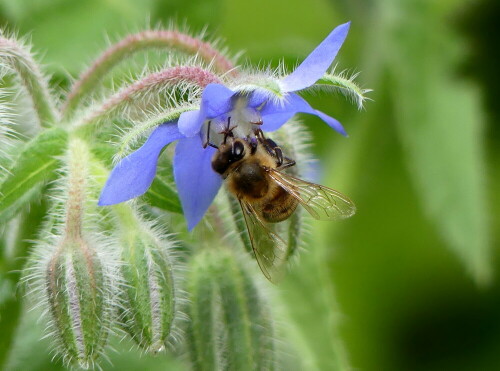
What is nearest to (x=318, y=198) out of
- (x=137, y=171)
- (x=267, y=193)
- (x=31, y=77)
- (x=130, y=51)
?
(x=267, y=193)

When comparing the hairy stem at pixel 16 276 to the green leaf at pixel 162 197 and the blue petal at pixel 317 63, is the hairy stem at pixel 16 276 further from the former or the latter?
the blue petal at pixel 317 63

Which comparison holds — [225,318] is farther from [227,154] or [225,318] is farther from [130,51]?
[130,51]

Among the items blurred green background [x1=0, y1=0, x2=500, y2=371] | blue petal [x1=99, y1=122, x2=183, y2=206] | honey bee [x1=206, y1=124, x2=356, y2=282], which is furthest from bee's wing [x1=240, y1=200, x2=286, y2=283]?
blurred green background [x1=0, y1=0, x2=500, y2=371]

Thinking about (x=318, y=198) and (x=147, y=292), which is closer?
(x=147, y=292)

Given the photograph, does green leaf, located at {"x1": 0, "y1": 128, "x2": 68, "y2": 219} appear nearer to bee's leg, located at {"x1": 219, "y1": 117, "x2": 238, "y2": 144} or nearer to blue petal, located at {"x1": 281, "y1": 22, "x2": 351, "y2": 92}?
bee's leg, located at {"x1": 219, "y1": 117, "x2": 238, "y2": 144}

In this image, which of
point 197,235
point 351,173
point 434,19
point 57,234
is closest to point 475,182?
point 351,173

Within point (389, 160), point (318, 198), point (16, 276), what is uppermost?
point (389, 160)
